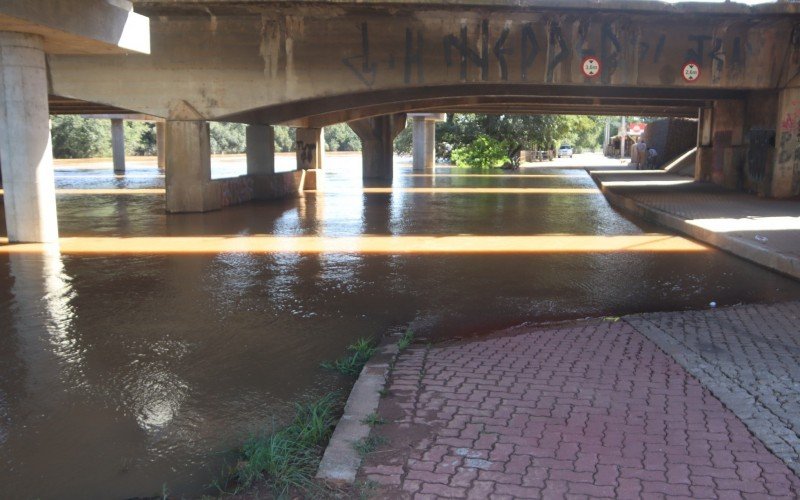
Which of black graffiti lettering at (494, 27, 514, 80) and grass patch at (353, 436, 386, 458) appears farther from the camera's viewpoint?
black graffiti lettering at (494, 27, 514, 80)

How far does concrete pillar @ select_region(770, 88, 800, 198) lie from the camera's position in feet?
61.5

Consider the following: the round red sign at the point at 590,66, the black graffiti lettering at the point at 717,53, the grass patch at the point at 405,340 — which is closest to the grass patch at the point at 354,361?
the grass patch at the point at 405,340

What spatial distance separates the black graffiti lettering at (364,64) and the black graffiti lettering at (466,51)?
1900 mm

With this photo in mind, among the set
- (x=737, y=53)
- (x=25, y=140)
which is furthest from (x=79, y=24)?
(x=737, y=53)

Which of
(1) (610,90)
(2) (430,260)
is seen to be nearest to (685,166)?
(1) (610,90)

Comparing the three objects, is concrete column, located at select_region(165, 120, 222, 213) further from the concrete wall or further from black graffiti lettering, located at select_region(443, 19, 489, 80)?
black graffiti lettering, located at select_region(443, 19, 489, 80)

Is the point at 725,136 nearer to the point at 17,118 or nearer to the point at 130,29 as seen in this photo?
the point at 130,29

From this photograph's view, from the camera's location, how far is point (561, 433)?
169 inches

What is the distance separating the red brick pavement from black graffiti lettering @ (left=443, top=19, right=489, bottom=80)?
12607 millimetres

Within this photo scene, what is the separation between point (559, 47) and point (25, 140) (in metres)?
12.4

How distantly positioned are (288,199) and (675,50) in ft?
41.7

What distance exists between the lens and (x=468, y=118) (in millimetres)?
50625

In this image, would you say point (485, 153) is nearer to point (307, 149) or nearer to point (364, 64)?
point (307, 149)

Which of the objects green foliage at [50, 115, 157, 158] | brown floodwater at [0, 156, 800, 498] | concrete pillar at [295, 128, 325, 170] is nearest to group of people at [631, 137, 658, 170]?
concrete pillar at [295, 128, 325, 170]
